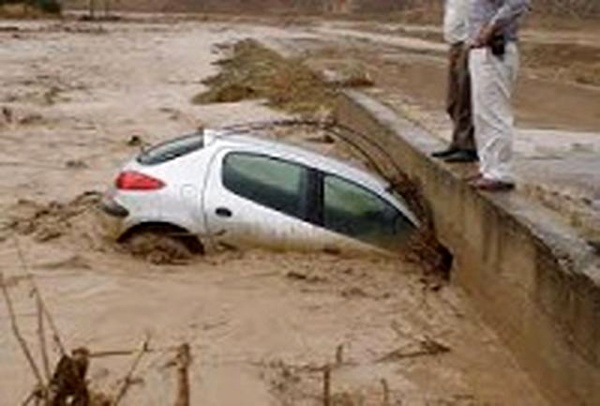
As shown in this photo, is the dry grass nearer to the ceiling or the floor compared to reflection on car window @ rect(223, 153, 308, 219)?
nearer to the floor

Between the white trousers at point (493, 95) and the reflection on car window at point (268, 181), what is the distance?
5.51 feet

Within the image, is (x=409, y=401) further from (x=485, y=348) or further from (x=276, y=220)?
(x=276, y=220)

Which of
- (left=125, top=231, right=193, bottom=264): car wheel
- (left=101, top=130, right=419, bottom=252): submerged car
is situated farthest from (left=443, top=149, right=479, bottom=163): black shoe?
(left=125, top=231, right=193, bottom=264): car wheel

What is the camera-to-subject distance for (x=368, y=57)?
1374 inches

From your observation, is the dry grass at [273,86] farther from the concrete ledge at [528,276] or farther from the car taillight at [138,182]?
the car taillight at [138,182]

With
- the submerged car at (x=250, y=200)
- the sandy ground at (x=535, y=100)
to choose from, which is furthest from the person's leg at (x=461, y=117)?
the submerged car at (x=250, y=200)

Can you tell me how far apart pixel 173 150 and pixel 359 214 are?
5.51 ft

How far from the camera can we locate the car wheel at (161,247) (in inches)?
425

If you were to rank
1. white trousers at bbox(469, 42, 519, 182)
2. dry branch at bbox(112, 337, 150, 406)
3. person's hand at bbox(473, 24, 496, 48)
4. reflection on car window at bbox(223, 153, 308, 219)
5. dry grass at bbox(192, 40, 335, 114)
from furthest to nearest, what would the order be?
dry grass at bbox(192, 40, 335, 114) → reflection on car window at bbox(223, 153, 308, 219) → white trousers at bbox(469, 42, 519, 182) → person's hand at bbox(473, 24, 496, 48) → dry branch at bbox(112, 337, 150, 406)

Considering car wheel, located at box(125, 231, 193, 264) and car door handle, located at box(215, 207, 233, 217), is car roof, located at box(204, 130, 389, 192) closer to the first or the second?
car door handle, located at box(215, 207, 233, 217)

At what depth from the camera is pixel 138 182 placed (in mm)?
10750

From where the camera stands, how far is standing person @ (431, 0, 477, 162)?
11.3 m

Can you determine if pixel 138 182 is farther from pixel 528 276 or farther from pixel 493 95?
pixel 528 276

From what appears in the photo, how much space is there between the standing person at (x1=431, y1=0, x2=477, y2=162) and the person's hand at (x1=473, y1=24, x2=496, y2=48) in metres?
1.32
